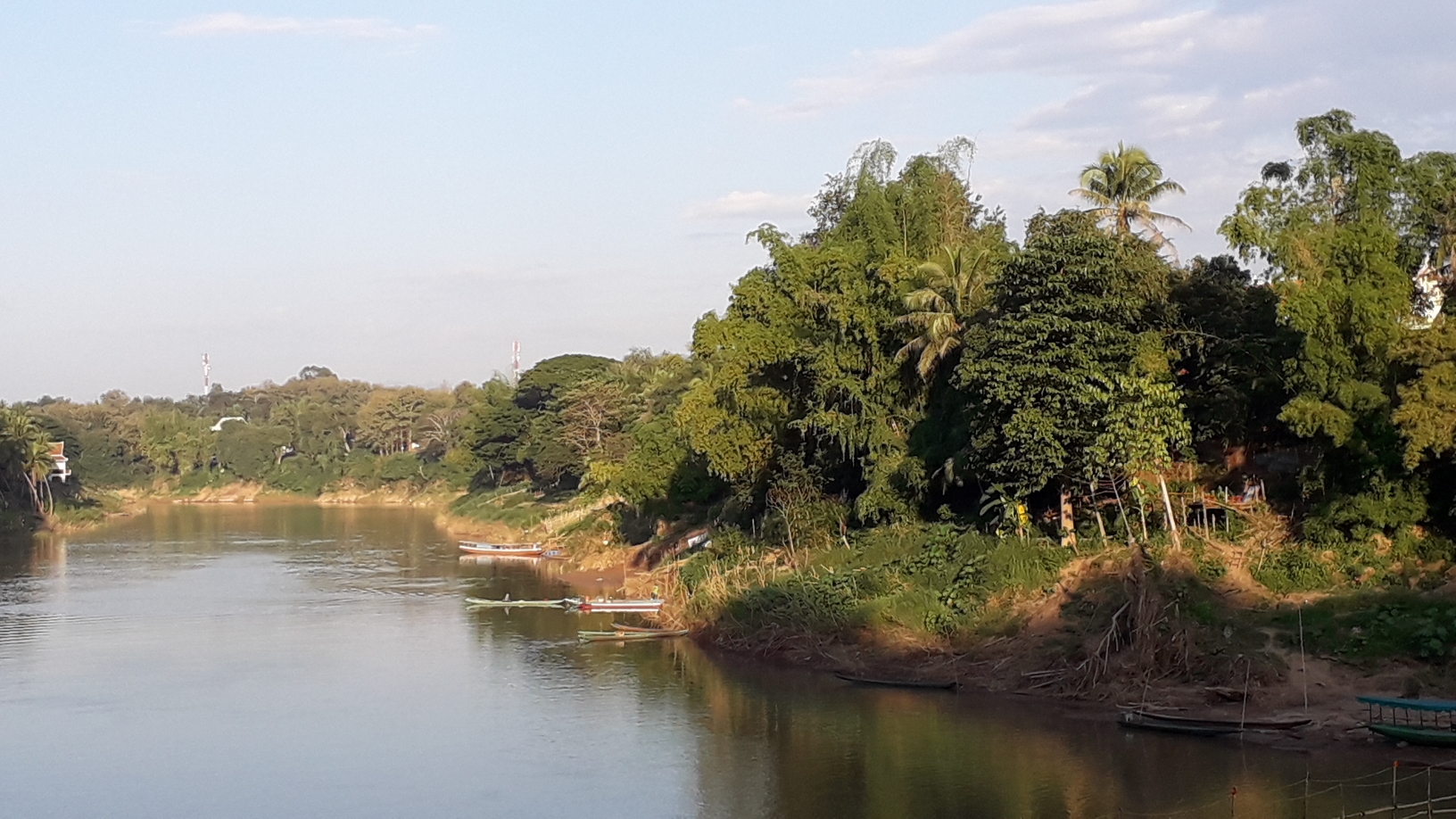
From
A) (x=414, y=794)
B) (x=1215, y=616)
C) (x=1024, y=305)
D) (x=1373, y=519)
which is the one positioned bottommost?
(x=414, y=794)

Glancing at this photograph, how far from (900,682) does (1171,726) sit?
5.98m

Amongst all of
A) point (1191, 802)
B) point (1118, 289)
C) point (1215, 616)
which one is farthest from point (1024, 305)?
point (1191, 802)

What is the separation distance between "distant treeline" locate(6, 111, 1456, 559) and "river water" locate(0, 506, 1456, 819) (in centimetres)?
533

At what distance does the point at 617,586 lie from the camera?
149 feet

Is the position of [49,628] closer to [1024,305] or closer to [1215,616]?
[1024,305]

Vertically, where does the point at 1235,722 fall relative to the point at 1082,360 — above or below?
below

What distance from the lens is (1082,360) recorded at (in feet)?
88.0

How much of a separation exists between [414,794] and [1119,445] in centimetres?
1391

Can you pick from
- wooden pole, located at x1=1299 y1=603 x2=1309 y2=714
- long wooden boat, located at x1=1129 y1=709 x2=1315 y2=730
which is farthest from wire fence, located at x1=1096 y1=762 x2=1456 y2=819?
wooden pole, located at x1=1299 y1=603 x2=1309 y2=714

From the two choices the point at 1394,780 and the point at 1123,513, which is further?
the point at 1123,513

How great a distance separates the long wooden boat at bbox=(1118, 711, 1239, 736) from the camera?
2188 cm

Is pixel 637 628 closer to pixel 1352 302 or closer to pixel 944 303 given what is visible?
pixel 944 303

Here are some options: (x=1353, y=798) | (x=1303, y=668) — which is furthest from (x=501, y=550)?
(x=1353, y=798)

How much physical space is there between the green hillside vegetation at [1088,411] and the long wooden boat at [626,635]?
727 mm
